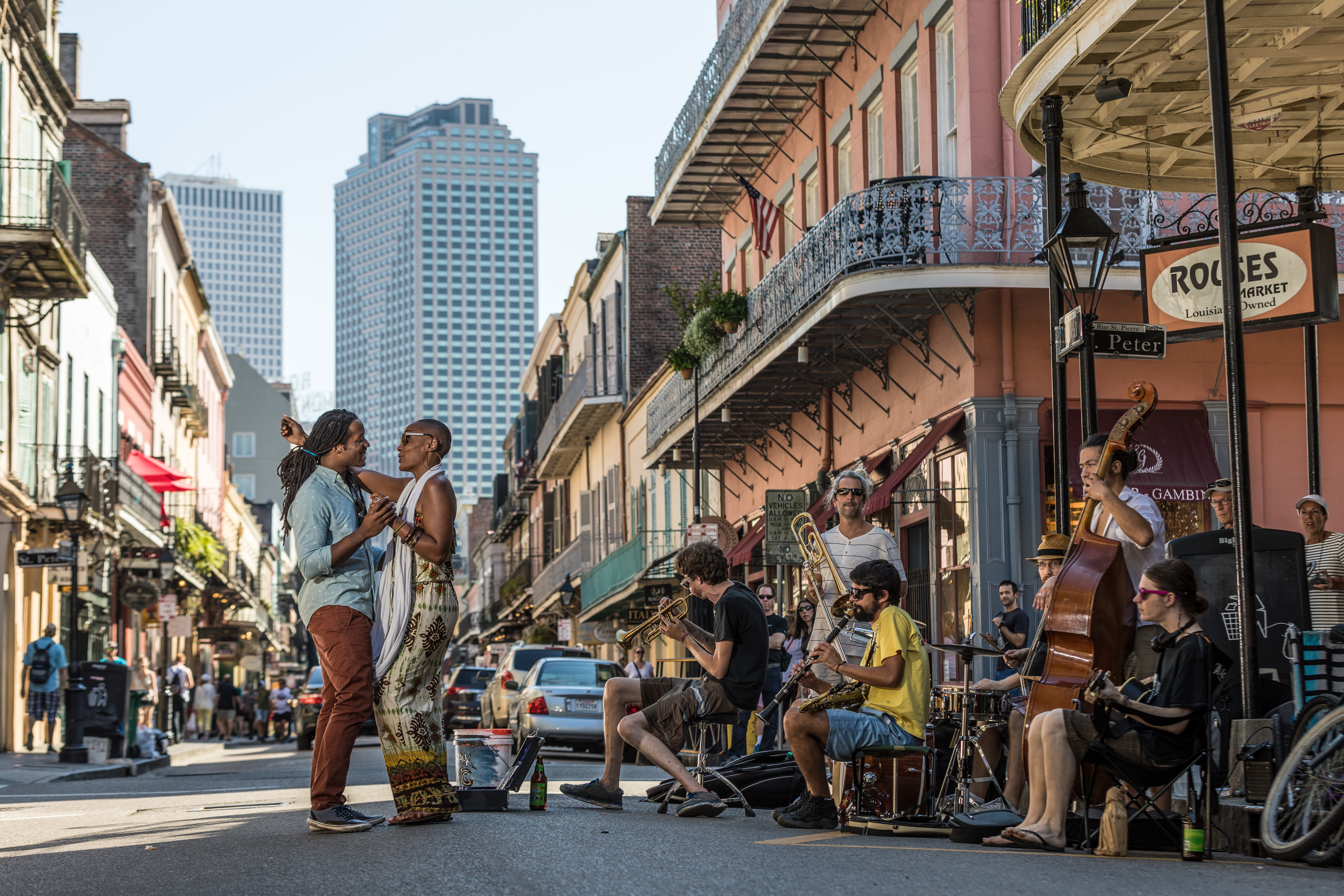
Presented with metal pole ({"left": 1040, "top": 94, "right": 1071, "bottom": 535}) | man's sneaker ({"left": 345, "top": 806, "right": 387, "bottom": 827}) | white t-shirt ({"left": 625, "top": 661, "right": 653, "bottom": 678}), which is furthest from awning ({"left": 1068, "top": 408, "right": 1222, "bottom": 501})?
man's sneaker ({"left": 345, "top": 806, "right": 387, "bottom": 827})

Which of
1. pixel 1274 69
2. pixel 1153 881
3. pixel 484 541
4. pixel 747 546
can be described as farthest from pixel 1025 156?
pixel 484 541

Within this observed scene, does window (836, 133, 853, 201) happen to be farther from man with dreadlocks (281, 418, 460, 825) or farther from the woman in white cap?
man with dreadlocks (281, 418, 460, 825)

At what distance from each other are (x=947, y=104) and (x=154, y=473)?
84.3 ft

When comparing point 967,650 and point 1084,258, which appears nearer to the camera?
point 967,650

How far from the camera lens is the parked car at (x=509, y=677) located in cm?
2434

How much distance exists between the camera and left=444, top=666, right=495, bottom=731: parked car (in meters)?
31.0

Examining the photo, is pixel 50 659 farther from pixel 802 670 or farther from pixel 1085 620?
pixel 1085 620

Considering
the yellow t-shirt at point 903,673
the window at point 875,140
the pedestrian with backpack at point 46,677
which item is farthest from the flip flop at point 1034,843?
the pedestrian with backpack at point 46,677

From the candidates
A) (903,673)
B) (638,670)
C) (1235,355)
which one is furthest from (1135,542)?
(638,670)

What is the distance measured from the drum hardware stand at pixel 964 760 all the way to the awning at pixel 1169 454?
8146 mm

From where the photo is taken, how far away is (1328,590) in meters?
10.2

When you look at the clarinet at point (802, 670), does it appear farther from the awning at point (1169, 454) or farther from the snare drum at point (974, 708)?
the awning at point (1169, 454)

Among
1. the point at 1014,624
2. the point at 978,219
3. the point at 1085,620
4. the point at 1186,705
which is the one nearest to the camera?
the point at 1186,705

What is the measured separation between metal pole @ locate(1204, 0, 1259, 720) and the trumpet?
315cm
